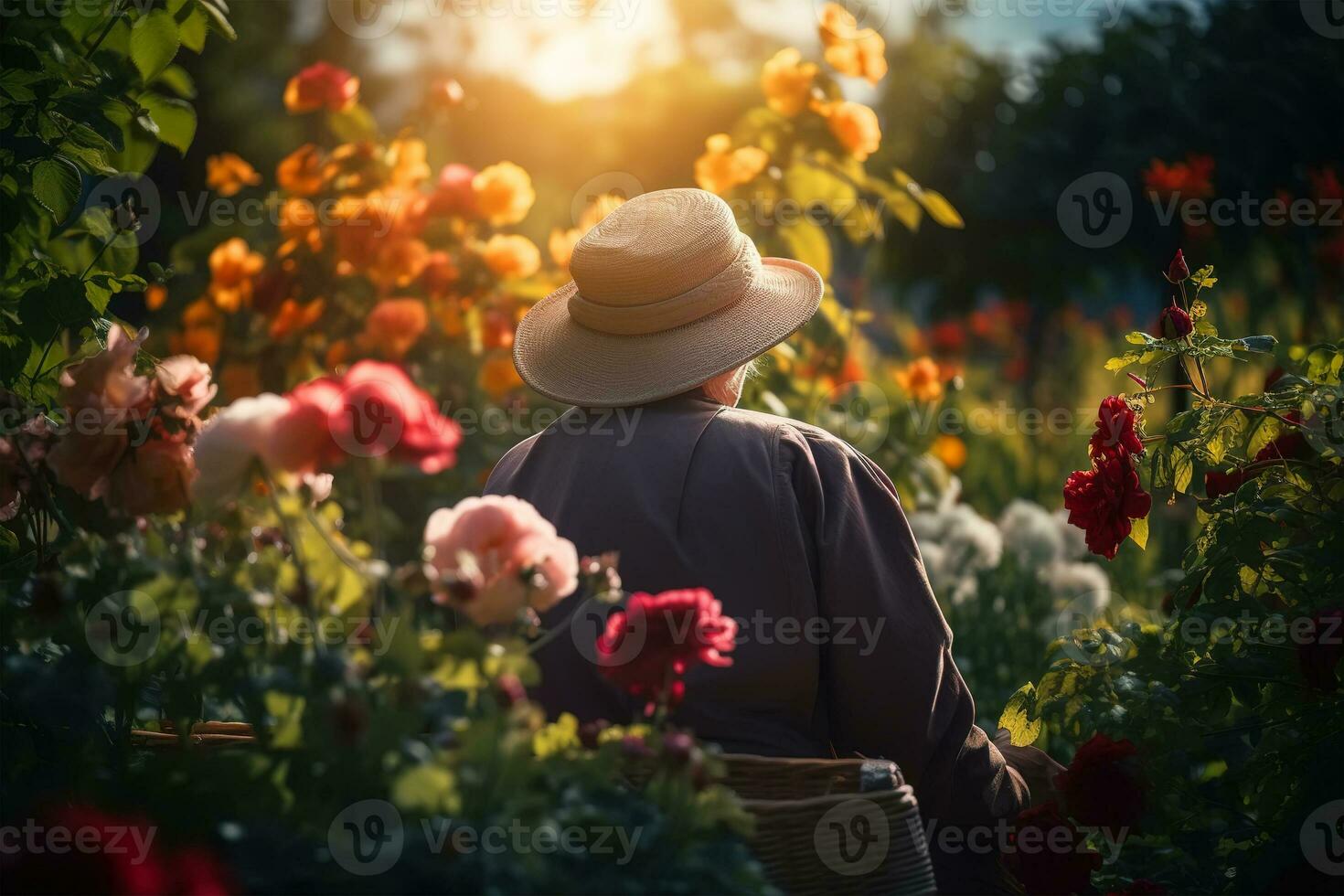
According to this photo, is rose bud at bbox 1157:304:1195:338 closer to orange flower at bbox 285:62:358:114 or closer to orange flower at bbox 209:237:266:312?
orange flower at bbox 285:62:358:114

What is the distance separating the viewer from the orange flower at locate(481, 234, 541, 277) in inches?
151

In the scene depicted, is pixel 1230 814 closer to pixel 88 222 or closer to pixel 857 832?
pixel 857 832

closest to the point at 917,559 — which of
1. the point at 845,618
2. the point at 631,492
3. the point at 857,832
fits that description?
the point at 845,618

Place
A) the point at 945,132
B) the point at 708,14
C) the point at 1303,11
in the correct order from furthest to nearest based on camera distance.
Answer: the point at 708,14
the point at 945,132
the point at 1303,11

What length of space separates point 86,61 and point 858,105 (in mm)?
2003

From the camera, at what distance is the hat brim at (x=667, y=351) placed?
78.8 inches

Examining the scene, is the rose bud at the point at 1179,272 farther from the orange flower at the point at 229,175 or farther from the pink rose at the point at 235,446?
the orange flower at the point at 229,175

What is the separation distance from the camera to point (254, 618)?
1392 millimetres

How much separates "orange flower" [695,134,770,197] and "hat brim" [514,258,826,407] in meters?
1.35

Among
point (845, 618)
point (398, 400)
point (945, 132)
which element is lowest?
point (945, 132)

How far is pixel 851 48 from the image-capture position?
344 cm

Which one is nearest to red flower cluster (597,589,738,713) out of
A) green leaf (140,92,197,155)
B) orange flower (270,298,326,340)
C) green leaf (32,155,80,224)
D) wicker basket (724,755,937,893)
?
wicker basket (724,755,937,893)
